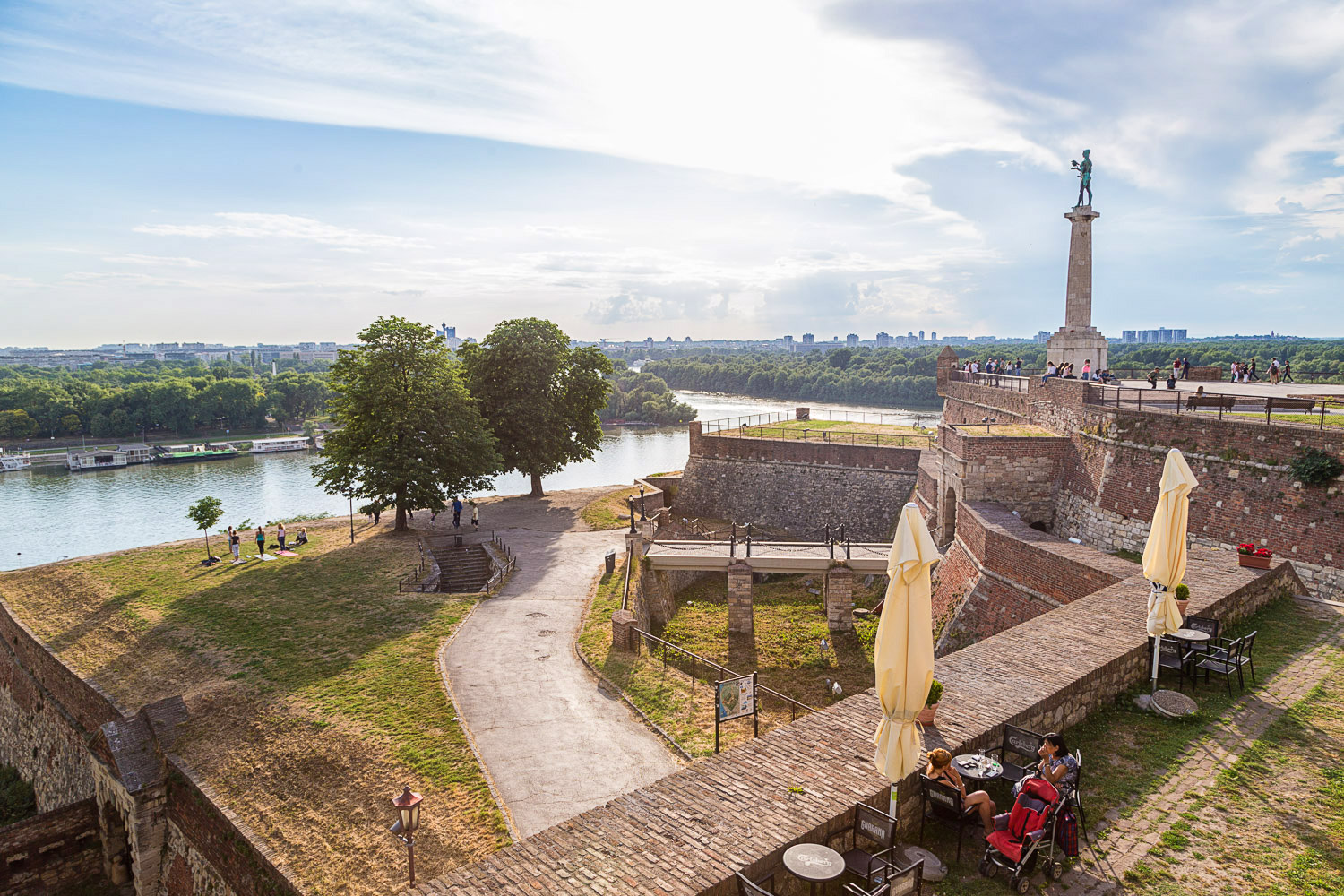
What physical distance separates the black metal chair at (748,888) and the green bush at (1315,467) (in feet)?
42.0

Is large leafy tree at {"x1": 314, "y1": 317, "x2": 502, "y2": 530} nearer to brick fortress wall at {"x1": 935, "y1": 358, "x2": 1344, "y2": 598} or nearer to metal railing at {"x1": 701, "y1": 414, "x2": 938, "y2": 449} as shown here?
metal railing at {"x1": 701, "y1": 414, "x2": 938, "y2": 449}

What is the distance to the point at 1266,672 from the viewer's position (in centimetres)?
937

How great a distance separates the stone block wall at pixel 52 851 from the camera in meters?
12.9

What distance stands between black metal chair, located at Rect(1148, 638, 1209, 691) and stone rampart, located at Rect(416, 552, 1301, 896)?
20 cm

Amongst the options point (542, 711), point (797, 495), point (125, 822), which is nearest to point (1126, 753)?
point (542, 711)

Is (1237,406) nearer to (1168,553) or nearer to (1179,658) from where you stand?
(1179,658)

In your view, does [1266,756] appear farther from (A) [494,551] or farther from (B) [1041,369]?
(B) [1041,369]

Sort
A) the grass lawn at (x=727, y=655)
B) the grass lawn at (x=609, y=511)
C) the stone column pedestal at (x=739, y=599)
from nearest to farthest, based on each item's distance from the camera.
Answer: the grass lawn at (x=727, y=655), the stone column pedestal at (x=739, y=599), the grass lawn at (x=609, y=511)

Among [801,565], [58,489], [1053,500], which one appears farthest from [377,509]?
[58,489]

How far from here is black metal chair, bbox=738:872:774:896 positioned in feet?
17.6

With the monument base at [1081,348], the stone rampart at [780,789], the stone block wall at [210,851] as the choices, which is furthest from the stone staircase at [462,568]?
the monument base at [1081,348]

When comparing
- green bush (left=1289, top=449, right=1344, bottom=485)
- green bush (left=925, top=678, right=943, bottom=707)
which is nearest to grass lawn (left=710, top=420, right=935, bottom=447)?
green bush (left=1289, top=449, right=1344, bottom=485)

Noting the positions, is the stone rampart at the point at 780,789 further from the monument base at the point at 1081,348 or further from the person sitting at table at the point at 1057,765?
the monument base at the point at 1081,348

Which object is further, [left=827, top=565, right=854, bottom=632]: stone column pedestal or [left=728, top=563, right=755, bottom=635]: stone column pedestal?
[left=827, top=565, right=854, bottom=632]: stone column pedestal
